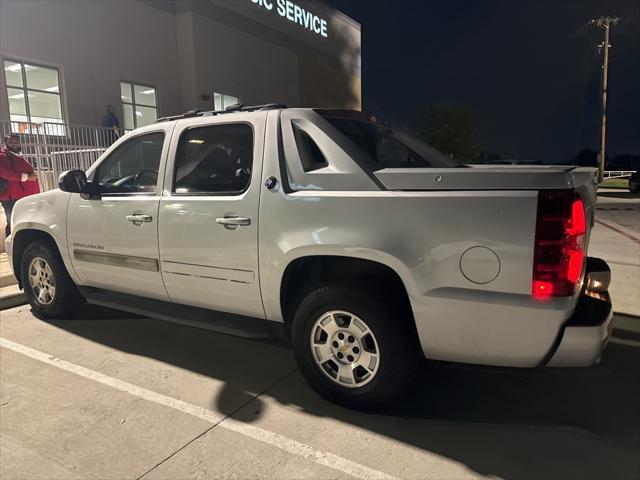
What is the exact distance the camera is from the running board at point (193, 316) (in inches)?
133

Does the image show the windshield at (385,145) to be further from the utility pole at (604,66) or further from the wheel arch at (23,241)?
the utility pole at (604,66)

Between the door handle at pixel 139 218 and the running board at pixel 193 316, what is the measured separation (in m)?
0.66

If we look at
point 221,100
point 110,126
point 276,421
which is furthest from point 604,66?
point 276,421

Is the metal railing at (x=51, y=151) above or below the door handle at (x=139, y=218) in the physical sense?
above

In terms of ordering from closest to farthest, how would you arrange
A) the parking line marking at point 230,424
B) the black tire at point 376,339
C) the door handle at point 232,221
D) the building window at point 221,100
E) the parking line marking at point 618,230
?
the parking line marking at point 230,424 < the black tire at point 376,339 < the door handle at point 232,221 < the parking line marking at point 618,230 < the building window at point 221,100

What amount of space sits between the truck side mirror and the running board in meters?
0.93

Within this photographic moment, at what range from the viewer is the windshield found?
3369mm

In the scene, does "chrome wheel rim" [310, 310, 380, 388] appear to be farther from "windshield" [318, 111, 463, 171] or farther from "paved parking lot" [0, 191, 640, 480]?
"windshield" [318, 111, 463, 171]

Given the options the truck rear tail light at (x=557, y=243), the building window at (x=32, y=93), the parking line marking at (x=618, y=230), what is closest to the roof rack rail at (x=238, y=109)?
the truck rear tail light at (x=557, y=243)

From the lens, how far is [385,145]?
3645mm

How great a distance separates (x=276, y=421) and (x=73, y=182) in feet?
8.53

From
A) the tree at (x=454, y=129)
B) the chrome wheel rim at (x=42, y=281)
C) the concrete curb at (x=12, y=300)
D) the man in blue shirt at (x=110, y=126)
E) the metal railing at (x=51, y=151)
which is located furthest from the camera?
the tree at (x=454, y=129)

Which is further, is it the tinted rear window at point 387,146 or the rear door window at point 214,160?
the rear door window at point 214,160

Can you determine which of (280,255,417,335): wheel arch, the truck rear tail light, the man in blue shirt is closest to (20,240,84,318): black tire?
(280,255,417,335): wheel arch
